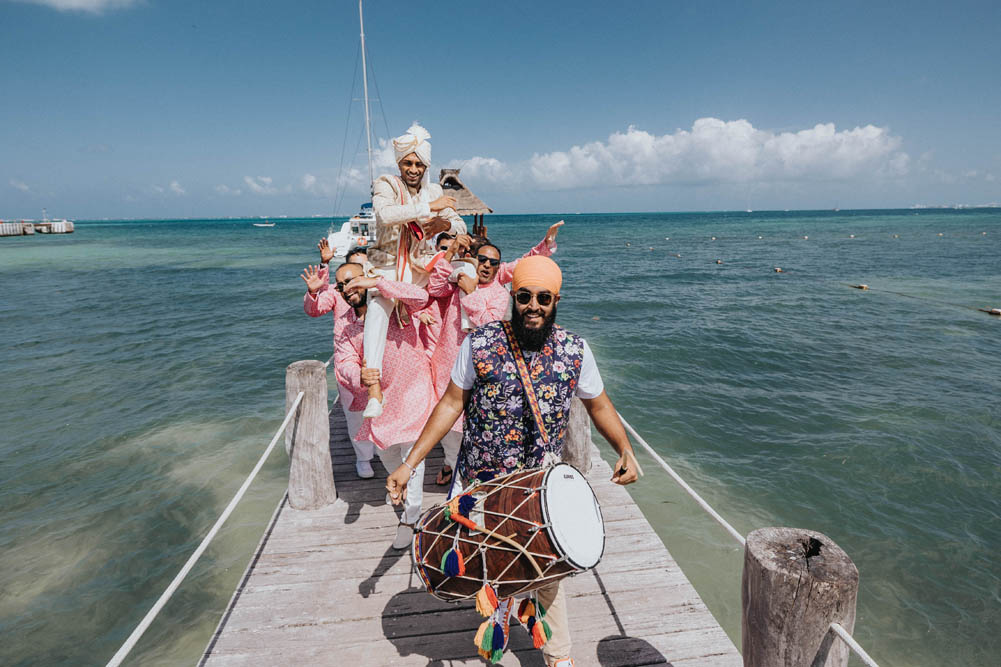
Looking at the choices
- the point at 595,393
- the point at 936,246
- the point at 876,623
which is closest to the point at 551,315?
the point at 595,393

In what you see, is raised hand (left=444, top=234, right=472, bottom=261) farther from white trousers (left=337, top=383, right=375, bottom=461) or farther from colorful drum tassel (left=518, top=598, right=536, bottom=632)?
colorful drum tassel (left=518, top=598, right=536, bottom=632)

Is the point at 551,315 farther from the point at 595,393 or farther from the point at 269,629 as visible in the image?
the point at 269,629

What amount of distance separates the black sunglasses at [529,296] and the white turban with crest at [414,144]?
65.1 inches

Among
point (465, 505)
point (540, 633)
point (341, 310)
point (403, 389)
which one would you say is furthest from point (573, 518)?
point (341, 310)

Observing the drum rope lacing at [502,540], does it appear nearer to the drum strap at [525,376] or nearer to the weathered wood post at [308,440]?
the drum strap at [525,376]

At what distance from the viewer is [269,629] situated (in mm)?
3174

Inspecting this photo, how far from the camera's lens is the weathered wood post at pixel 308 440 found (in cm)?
424

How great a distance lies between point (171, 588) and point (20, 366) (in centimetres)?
1534

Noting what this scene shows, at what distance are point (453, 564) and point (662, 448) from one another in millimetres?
7490

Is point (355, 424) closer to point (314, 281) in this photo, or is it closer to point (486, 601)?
point (314, 281)

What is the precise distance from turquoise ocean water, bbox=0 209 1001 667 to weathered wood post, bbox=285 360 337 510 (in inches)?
73.5

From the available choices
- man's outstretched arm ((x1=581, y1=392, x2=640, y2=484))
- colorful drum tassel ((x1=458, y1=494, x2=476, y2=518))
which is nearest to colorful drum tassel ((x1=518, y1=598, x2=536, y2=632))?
colorful drum tassel ((x1=458, y1=494, x2=476, y2=518))

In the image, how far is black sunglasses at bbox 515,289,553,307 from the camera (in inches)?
91.7

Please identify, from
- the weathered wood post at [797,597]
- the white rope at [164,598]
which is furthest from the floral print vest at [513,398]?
the white rope at [164,598]
